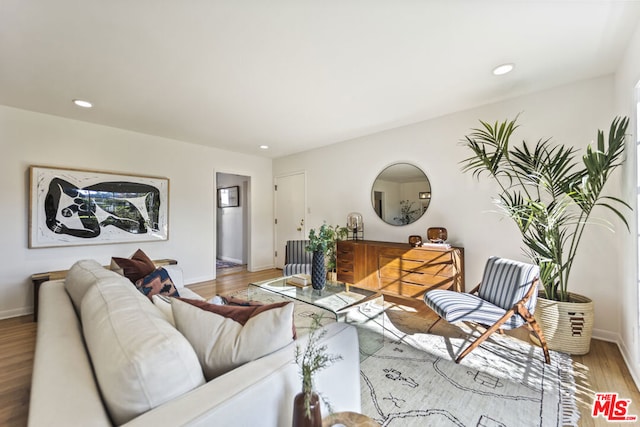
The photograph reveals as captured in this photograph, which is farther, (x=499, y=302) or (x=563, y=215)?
(x=563, y=215)

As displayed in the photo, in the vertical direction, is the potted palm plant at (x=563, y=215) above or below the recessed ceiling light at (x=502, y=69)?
below

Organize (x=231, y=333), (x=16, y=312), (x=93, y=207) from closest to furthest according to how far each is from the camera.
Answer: (x=231, y=333)
(x=16, y=312)
(x=93, y=207)

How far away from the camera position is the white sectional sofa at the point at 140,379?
68cm

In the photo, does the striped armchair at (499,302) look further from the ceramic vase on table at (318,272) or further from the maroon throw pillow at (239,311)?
the maroon throw pillow at (239,311)

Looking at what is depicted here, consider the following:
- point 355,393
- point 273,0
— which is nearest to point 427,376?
point 355,393

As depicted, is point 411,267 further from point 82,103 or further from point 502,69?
point 82,103

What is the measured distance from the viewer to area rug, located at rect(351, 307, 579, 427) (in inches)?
60.9

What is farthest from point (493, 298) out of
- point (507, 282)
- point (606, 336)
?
point (606, 336)

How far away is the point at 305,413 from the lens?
0.81m

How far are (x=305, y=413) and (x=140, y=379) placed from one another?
1.54 feet

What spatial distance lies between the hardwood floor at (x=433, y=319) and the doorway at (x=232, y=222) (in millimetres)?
3354

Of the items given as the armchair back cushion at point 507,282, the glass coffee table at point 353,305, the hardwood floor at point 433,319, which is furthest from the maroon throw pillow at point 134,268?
the armchair back cushion at point 507,282

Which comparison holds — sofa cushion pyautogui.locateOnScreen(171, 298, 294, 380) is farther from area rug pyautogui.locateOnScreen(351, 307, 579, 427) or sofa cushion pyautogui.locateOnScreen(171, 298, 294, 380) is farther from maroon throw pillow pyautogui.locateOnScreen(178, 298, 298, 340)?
area rug pyautogui.locateOnScreen(351, 307, 579, 427)

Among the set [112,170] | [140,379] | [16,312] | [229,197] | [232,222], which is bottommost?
[16,312]
